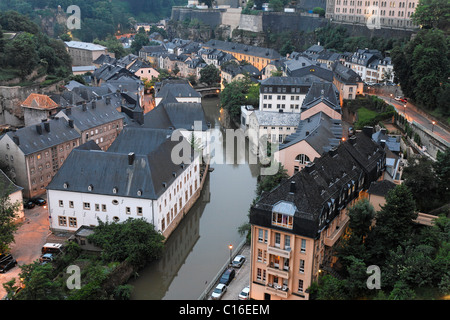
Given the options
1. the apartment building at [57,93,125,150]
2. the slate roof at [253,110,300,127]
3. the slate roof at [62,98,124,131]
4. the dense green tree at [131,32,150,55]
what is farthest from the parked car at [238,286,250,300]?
the dense green tree at [131,32,150,55]

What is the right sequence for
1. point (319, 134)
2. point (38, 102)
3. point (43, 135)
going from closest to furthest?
point (319, 134)
point (43, 135)
point (38, 102)

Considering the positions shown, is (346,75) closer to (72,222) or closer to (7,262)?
(72,222)

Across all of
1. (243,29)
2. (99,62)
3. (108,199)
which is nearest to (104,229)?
(108,199)

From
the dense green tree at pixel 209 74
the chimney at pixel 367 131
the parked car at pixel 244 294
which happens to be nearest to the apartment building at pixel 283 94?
the chimney at pixel 367 131

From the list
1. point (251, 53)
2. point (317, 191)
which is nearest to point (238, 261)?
point (317, 191)

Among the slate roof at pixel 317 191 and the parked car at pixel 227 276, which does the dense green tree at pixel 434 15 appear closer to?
the slate roof at pixel 317 191

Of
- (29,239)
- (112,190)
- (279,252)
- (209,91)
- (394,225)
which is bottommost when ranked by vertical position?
(29,239)

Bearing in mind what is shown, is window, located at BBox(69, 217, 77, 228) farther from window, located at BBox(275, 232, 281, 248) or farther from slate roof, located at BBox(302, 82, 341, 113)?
slate roof, located at BBox(302, 82, 341, 113)
